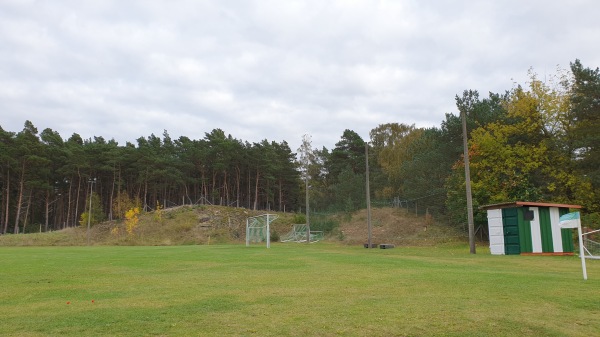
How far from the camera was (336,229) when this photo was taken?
49.5 metres

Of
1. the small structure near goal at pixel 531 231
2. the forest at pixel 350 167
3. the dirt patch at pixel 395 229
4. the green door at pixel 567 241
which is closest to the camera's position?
the small structure near goal at pixel 531 231

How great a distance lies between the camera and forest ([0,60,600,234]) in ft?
111

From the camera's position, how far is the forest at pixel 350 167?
33.9 meters

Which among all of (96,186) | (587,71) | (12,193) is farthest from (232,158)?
(587,71)

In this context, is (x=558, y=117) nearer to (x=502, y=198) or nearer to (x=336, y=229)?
(x=502, y=198)

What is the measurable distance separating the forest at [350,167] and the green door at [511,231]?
7019 millimetres

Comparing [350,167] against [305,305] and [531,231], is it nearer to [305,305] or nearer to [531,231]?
[531,231]

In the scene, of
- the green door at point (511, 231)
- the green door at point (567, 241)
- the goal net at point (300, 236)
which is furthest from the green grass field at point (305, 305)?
the goal net at point (300, 236)

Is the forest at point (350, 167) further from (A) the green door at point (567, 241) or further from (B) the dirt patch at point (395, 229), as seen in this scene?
(A) the green door at point (567, 241)

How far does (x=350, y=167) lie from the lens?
62.5 metres

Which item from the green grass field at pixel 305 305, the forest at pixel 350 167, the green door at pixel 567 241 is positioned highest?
the forest at pixel 350 167

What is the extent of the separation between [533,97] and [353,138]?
36.5m

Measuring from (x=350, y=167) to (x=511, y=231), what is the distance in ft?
128

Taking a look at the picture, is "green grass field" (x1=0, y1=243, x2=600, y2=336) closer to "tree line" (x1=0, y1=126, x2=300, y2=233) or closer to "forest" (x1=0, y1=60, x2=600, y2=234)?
"forest" (x1=0, y1=60, x2=600, y2=234)
